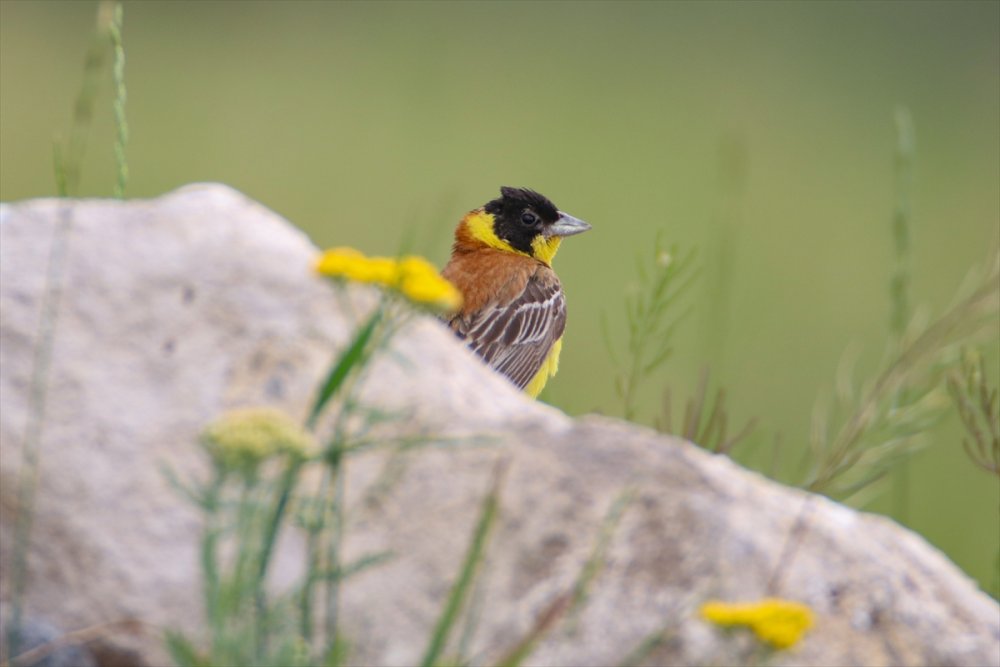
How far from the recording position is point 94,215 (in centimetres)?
251

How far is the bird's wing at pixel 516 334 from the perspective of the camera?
5.08 meters

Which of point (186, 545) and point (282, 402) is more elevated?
point (282, 402)

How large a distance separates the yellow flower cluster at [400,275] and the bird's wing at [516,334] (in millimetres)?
3412

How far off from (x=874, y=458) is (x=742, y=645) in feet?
3.32

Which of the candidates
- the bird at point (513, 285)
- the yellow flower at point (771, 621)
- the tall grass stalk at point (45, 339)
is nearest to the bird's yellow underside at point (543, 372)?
the bird at point (513, 285)

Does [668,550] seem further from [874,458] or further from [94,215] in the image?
[94,215]

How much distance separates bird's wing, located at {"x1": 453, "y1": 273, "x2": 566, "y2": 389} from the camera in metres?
5.08

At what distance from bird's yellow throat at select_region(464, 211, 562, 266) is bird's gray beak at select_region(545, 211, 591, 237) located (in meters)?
0.05

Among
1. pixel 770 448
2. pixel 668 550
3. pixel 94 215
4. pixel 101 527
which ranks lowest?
pixel 770 448

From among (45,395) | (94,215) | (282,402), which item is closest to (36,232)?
(94,215)

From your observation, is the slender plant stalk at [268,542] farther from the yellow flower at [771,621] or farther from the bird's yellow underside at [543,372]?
the bird's yellow underside at [543,372]

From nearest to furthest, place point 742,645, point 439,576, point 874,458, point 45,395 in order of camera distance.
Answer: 1. point 742,645
2. point 439,576
3. point 45,395
4. point 874,458

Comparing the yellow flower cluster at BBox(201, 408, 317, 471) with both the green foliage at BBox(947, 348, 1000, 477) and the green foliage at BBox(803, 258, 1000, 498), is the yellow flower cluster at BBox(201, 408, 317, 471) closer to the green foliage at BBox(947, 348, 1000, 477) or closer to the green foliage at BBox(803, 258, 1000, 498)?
the green foliage at BBox(803, 258, 1000, 498)

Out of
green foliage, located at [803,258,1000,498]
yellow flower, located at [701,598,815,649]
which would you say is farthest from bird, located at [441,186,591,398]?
yellow flower, located at [701,598,815,649]
